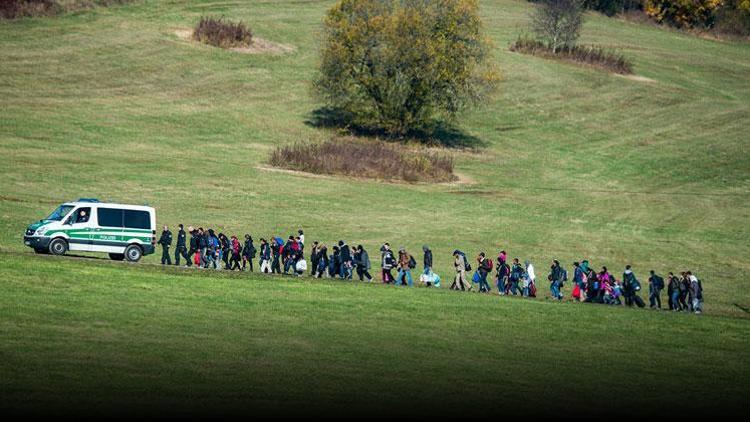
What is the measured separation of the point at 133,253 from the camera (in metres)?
43.8

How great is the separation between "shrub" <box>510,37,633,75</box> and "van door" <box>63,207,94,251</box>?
255ft

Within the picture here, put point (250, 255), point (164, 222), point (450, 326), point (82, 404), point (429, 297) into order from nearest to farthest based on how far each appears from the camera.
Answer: point (82, 404), point (450, 326), point (429, 297), point (250, 255), point (164, 222)

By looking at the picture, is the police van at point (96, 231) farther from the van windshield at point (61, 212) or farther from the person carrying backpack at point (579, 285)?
the person carrying backpack at point (579, 285)

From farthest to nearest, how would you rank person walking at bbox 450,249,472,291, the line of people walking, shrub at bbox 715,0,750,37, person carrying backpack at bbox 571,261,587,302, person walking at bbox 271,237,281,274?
shrub at bbox 715,0,750,37
person walking at bbox 271,237,281,274
person walking at bbox 450,249,472,291
person carrying backpack at bbox 571,261,587,302
the line of people walking

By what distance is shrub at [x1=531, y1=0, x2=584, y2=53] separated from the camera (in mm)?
111750

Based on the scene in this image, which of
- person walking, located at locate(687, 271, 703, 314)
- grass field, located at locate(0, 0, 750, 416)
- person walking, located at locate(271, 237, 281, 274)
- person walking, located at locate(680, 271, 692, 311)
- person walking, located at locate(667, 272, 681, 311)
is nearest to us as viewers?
grass field, located at locate(0, 0, 750, 416)

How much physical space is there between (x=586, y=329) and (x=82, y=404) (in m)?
18.1

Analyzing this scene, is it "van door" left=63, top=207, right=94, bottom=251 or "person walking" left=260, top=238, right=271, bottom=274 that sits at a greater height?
"van door" left=63, top=207, right=94, bottom=251

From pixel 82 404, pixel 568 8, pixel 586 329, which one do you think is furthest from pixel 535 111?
pixel 82 404

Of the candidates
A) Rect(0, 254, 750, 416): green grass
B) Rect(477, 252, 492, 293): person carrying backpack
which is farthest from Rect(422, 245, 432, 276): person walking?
Rect(0, 254, 750, 416): green grass

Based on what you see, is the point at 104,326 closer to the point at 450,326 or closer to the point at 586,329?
the point at 450,326

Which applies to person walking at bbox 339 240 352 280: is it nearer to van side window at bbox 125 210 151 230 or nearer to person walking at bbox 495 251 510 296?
person walking at bbox 495 251 510 296

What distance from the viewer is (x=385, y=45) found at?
84.2m

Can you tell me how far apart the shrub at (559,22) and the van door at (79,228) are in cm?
7655
